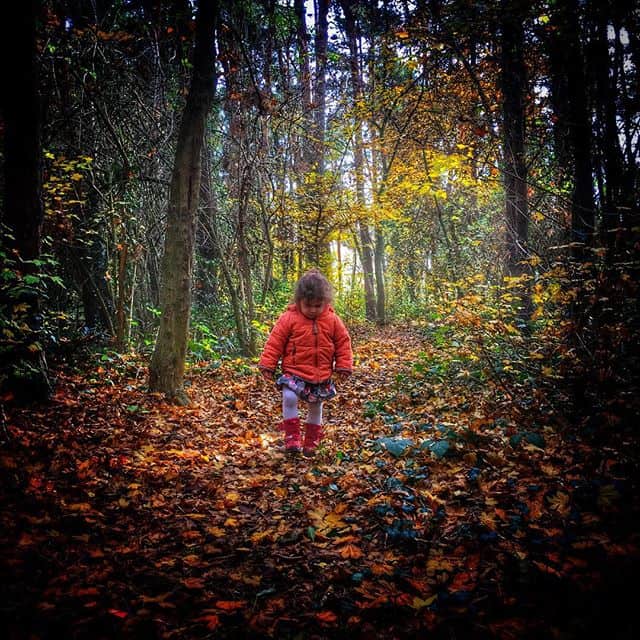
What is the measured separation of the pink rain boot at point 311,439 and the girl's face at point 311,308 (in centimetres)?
128

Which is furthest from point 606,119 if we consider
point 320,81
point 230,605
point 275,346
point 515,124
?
point 320,81

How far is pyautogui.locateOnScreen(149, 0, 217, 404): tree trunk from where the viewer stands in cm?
572

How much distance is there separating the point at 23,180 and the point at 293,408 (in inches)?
162

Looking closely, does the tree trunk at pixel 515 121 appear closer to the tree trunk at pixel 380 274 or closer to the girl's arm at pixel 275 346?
the girl's arm at pixel 275 346

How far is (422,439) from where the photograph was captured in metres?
4.68

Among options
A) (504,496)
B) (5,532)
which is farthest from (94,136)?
(504,496)

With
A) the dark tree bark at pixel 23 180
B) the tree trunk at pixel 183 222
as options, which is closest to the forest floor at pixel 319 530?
the dark tree bark at pixel 23 180

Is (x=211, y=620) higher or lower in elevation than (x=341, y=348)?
lower

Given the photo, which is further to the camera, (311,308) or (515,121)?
(515,121)

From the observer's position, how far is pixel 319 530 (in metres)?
3.07

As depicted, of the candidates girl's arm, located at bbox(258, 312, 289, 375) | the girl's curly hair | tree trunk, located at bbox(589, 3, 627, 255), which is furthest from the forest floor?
tree trunk, located at bbox(589, 3, 627, 255)

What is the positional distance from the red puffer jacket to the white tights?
9.2 inches

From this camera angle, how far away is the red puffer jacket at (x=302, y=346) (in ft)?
14.9

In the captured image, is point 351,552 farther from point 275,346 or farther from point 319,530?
point 275,346
